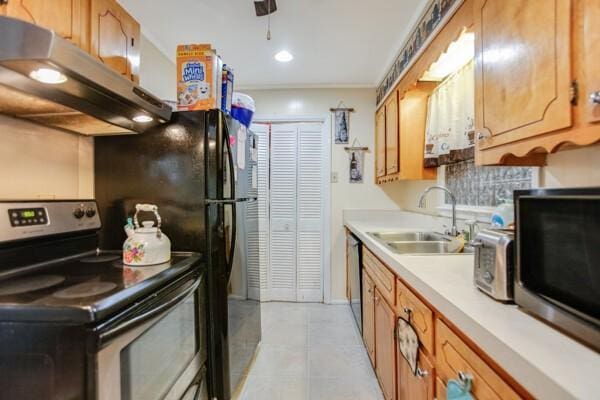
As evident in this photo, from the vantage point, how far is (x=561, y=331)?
0.69 metres

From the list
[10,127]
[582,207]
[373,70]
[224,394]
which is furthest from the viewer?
[373,70]

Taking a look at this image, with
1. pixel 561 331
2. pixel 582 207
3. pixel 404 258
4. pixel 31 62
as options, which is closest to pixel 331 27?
pixel 404 258

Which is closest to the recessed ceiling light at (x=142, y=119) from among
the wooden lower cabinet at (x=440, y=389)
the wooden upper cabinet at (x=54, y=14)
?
the wooden upper cabinet at (x=54, y=14)

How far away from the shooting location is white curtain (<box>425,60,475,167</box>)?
1.86m

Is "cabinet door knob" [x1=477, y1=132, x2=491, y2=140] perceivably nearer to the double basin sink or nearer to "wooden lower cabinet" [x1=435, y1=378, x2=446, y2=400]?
the double basin sink

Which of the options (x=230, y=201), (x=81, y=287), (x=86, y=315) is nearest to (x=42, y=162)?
(x=81, y=287)

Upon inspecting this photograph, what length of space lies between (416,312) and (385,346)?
61cm

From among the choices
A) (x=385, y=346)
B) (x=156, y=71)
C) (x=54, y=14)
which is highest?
(x=156, y=71)

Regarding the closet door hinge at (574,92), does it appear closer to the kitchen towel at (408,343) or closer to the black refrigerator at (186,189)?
the kitchen towel at (408,343)

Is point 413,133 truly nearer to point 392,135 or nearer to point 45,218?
point 392,135

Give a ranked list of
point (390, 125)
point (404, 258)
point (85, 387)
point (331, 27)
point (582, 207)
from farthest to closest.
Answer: point (390, 125), point (331, 27), point (404, 258), point (85, 387), point (582, 207)

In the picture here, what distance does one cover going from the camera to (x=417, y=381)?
118 centimetres

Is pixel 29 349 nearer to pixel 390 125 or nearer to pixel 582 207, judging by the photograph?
pixel 582 207

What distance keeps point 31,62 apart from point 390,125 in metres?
2.44
